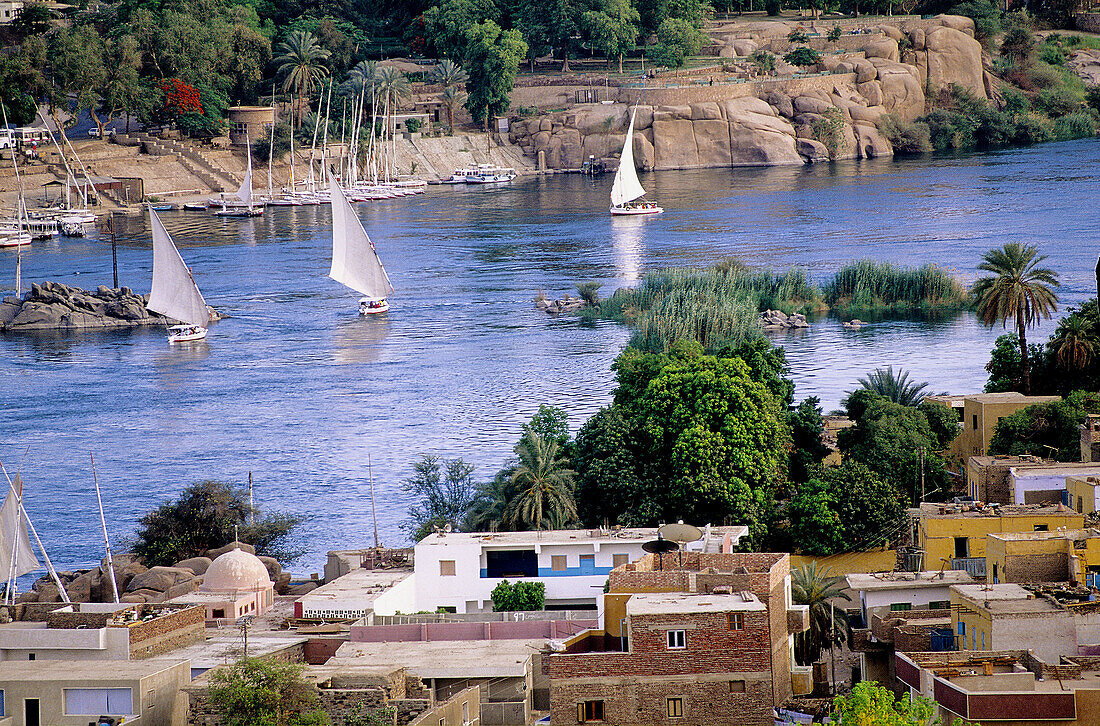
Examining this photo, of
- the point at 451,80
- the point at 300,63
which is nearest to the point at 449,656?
the point at 300,63

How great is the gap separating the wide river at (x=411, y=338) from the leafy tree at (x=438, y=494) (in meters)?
0.56

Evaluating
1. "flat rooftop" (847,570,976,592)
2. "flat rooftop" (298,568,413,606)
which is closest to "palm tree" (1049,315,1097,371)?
"flat rooftop" (847,570,976,592)

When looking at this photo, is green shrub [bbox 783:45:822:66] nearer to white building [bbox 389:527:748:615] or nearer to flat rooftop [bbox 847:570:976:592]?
white building [bbox 389:527:748:615]

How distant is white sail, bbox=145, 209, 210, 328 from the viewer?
6650cm

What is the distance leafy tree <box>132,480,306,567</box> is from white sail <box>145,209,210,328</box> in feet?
97.0

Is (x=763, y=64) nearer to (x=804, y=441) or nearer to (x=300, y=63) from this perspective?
(x=300, y=63)

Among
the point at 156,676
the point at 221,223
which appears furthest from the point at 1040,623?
the point at 221,223

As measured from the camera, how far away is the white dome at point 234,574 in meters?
28.9

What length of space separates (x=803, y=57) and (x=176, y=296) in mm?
68479

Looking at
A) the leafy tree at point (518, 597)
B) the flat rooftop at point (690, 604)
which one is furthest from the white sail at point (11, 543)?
the flat rooftop at point (690, 604)

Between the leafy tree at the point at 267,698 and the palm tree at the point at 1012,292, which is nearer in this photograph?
the leafy tree at the point at 267,698

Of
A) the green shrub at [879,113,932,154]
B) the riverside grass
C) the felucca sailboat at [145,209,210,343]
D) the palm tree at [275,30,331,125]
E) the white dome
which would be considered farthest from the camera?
the green shrub at [879,113,932,154]

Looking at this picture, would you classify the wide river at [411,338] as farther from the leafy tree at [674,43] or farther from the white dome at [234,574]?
the leafy tree at [674,43]

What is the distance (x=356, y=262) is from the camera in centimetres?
7200
